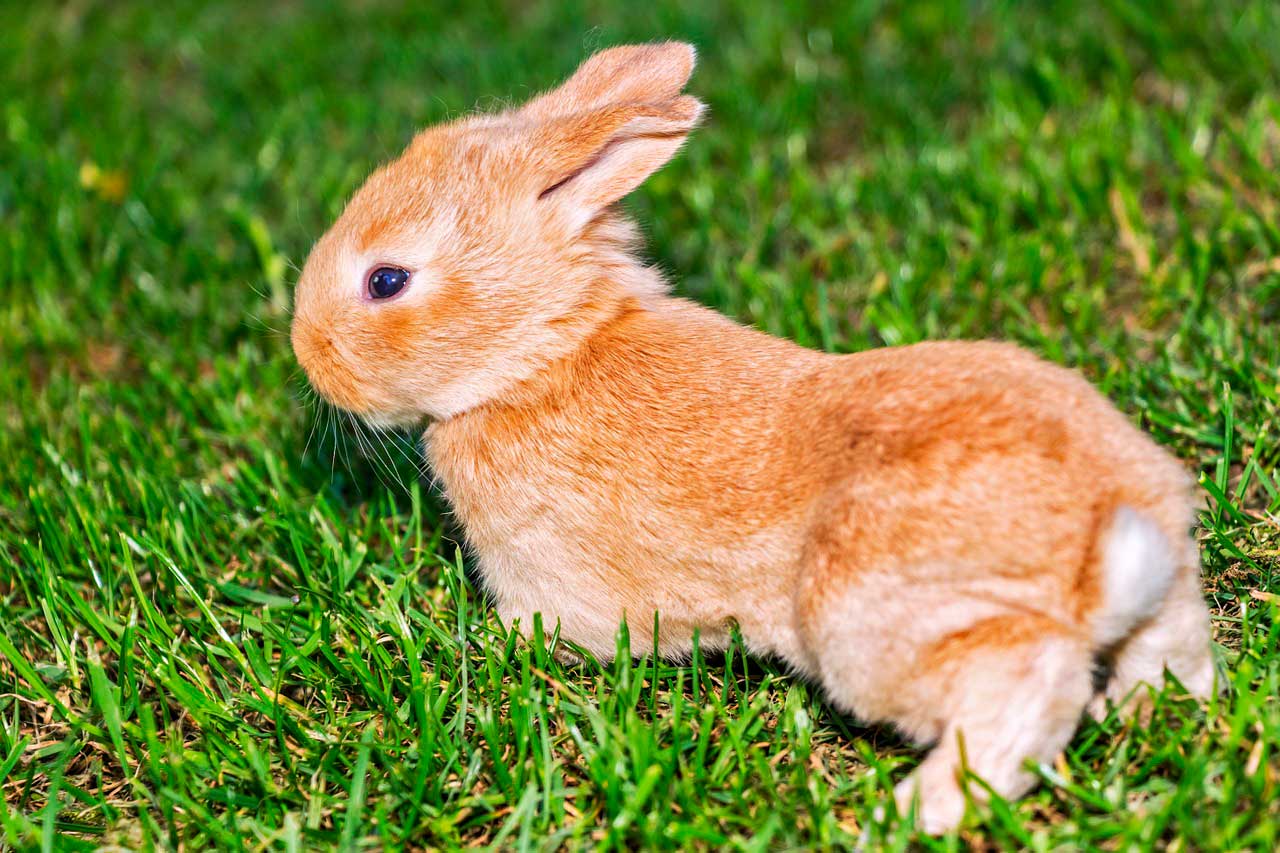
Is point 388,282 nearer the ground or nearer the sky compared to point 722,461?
nearer the sky

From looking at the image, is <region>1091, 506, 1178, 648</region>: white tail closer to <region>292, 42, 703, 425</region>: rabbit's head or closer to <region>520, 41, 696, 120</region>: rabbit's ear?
<region>292, 42, 703, 425</region>: rabbit's head

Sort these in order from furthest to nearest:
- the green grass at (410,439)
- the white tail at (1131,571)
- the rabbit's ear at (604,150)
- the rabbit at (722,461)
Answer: the rabbit's ear at (604,150)
the green grass at (410,439)
the rabbit at (722,461)
the white tail at (1131,571)

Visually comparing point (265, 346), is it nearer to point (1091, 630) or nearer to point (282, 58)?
point (282, 58)

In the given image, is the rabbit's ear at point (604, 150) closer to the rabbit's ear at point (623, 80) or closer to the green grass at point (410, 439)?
the rabbit's ear at point (623, 80)

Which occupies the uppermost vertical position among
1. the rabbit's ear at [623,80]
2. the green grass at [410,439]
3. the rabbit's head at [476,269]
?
the rabbit's ear at [623,80]

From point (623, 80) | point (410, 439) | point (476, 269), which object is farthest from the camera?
point (410, 439)

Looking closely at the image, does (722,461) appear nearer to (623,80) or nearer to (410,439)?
(623,80)

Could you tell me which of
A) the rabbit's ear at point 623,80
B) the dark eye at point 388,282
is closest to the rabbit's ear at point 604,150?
the rabbit's ear at point 623,80

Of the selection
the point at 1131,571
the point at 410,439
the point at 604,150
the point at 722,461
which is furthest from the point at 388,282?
the point at 1131,571
